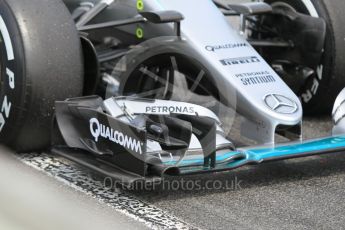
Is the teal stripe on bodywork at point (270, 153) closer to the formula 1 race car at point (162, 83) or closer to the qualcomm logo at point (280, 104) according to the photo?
the formula 1 race car at point (162, 83)

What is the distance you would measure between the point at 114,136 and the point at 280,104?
994 millimetres

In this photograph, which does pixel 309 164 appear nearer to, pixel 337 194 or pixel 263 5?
pixel 337 194

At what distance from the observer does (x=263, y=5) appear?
495 centimetres

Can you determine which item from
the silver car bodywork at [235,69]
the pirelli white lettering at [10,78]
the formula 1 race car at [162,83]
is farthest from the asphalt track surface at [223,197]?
the pirelli white lettering at [10,78]

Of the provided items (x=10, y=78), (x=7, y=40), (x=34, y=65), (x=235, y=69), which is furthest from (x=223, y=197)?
(x=7, y=40)

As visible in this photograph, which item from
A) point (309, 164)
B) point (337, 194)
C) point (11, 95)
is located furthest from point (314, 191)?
point (11, 95)

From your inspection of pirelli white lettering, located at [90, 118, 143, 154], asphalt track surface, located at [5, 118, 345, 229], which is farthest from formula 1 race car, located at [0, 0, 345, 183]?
asphalt track surface, located at [5, 118, 345, 229]

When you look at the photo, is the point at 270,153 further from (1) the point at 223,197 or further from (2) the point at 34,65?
(2) the point at 34,65

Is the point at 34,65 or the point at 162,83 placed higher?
the point at 34,65

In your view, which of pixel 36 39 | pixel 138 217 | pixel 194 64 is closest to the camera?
pixel 138 217

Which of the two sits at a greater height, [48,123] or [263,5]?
[263,5]

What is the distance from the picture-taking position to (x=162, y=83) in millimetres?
5188

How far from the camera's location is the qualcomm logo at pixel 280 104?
431cm

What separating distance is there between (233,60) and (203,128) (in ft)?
2.49
